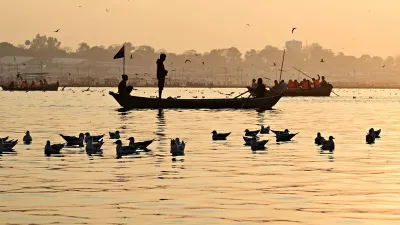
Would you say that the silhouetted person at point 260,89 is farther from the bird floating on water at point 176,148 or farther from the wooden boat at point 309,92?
the wooden boat at point 309,92

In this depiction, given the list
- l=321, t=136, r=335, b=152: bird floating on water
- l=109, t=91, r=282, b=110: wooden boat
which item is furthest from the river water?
l=109, t=91, r=282, b=110: wooden boat

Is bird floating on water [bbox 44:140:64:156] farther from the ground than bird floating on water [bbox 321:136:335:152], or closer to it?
closer to it

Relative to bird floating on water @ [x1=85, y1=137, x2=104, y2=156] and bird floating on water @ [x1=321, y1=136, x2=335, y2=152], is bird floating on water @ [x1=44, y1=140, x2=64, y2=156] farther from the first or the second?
bird floating on water @ [x1=321, y1=136, x2=335, y2=152]

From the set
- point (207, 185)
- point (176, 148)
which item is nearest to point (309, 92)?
point (176, 148)

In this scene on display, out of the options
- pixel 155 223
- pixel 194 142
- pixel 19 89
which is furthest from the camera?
pixel 19 89

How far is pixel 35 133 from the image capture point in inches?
1795

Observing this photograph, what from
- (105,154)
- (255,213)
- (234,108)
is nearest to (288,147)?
(105,154)

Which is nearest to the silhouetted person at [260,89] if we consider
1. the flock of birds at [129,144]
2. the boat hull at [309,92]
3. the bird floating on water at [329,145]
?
the flock of birds at [129,144]

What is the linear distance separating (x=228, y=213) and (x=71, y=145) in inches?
695

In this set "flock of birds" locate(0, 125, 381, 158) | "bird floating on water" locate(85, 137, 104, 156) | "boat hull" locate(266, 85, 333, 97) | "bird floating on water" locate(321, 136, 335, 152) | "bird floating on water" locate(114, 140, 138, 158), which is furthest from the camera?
"boat hull" locate(266, 85, 333, 97)

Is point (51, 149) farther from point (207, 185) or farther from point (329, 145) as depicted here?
point (207, 185)

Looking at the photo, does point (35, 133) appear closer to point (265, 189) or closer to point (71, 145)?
point (71, 145)

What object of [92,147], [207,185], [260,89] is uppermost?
[260,89]

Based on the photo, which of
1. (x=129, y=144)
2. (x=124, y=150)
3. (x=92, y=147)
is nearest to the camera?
(x=124, y=150)
